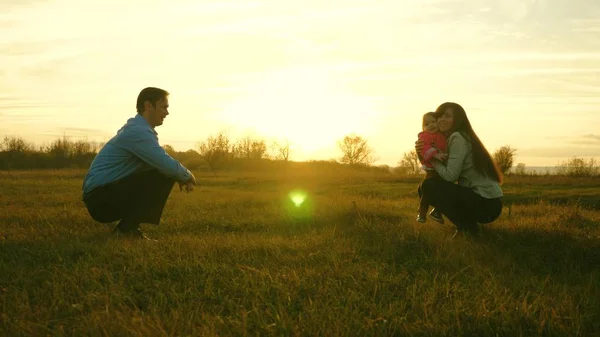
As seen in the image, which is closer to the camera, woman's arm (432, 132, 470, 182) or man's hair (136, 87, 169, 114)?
woman's arm (432, 132, 470, 182)

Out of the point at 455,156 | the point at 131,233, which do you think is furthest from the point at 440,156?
the point at 131,233

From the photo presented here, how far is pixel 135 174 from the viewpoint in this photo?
6082 mm

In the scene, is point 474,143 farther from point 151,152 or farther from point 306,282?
point 151,152

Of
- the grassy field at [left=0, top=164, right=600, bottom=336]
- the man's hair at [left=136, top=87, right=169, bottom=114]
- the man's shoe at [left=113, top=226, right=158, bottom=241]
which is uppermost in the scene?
the man's hair at [left=136, top=87, right=169, bottom=114]

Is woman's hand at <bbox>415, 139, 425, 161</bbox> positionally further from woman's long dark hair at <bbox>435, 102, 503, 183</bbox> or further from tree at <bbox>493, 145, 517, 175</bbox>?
tree at <bbox>493, 145, 517, 175</bbox>

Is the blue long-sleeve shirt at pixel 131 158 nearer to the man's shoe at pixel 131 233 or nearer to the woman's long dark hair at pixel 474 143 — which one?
the man's shoe at pixel 131 233

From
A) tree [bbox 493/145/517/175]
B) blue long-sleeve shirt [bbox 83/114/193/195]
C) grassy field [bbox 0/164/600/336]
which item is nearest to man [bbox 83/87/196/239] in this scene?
blue long-sleeve shirt [bbox 83/114/193/195]

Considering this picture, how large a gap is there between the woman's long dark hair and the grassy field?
907mm

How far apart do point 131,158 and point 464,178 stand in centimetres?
462

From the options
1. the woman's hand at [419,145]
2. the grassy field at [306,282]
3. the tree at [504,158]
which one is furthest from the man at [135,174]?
the tree at [504,158]

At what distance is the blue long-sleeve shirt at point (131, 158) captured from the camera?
5.92 m

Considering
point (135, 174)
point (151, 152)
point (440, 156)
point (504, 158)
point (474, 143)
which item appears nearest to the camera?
point (151, 152)

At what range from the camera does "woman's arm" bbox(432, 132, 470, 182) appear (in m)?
6.09

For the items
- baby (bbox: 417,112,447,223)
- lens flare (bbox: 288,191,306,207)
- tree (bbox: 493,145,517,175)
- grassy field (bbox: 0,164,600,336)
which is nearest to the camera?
grassy field (bbox: 0,164,600,336)
